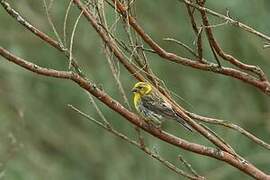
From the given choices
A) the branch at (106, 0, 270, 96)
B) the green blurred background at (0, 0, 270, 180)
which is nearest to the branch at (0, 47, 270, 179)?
the branch at (106, 0, 270, 96)

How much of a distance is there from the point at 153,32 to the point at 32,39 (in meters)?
1.89

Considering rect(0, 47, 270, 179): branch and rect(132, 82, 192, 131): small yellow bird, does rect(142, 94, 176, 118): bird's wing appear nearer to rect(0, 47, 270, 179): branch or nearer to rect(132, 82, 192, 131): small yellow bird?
rect(132, 82, 192, 131): small yellow bird

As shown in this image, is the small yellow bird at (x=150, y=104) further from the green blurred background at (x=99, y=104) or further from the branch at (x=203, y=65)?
the green blurred background at (x=99, y=104)

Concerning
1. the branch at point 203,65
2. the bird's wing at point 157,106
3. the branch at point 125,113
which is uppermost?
the bird's wing at point 157,106

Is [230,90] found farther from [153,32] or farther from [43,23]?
[43,23]

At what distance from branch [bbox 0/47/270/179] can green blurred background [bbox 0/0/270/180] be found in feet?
20.0

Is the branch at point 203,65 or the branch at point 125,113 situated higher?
the branch at point 203,65

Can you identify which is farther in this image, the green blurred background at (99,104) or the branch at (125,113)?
the green blurred background at (99,104)

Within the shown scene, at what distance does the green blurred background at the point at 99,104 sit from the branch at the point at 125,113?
6.10m

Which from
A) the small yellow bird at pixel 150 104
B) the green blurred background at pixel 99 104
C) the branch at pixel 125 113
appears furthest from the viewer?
the green blurred background at pixel 99 104

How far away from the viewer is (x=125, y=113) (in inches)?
121

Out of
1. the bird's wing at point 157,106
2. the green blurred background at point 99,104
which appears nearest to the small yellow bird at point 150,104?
the bird's wing at point 157,106

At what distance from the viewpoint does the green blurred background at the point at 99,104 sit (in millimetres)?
10492

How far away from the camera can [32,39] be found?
11328mm
